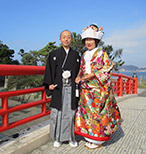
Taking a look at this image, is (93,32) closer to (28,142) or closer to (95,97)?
(95,97)

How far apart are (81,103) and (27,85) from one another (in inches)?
131

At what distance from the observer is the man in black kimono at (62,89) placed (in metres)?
2.25

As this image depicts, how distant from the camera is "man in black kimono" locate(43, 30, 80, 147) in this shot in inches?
88.7

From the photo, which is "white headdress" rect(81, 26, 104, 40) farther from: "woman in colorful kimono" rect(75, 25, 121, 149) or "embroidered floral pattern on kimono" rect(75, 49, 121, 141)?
"embroidered floral pattern on kimono" rect(75, 49, 121, 141)

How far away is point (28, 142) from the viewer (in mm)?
2113

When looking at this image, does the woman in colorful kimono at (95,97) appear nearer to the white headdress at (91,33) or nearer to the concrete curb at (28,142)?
the white headdress at (91,33)

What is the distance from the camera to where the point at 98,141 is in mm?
2242

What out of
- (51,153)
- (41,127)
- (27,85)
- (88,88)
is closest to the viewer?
(51,153)

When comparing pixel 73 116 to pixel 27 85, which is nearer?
pixel 73 116

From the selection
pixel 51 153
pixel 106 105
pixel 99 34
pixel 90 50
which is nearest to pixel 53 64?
pixel 90 50

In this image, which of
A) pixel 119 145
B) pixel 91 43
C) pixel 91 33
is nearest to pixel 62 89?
pixel 91 43

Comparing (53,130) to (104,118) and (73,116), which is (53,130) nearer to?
(73,116)

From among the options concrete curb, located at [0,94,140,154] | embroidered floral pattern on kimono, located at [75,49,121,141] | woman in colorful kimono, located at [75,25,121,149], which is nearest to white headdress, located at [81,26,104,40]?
woman in colorful kimono, located at [75,25,121,149]

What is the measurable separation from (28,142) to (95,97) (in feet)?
3.43
